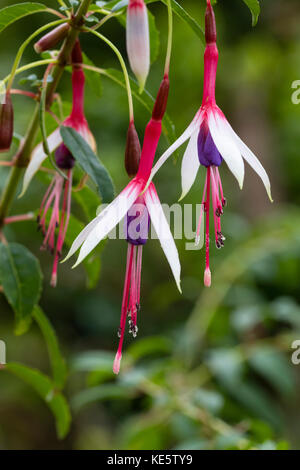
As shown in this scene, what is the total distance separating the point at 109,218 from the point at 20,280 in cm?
30

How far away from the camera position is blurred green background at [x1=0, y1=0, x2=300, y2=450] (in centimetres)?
125

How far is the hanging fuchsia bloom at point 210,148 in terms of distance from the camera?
59cm

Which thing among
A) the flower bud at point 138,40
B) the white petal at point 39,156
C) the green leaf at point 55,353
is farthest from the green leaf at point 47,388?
the flower bud at point 138,40

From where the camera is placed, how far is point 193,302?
211cm

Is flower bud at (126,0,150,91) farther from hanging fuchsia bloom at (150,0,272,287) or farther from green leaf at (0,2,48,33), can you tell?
green leaf at (0,2,48,33)

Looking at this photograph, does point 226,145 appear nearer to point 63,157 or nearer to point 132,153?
point 132,153

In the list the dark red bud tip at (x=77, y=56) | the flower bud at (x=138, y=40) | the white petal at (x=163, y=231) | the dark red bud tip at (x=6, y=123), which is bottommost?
the white petal at (x=163, y=231)

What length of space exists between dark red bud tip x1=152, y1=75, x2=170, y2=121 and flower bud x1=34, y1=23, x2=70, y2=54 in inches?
5.4

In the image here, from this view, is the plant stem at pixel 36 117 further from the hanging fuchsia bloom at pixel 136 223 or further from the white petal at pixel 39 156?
the hanging fuchsia bloom at pixel 136 223

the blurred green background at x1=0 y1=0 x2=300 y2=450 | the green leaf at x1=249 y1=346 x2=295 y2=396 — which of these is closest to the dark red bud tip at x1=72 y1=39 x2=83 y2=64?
the blurred green background at x1=0 y1=0 x2=300 y2=450

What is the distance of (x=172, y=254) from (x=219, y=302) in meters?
1.04

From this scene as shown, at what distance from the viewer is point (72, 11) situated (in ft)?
2.35
